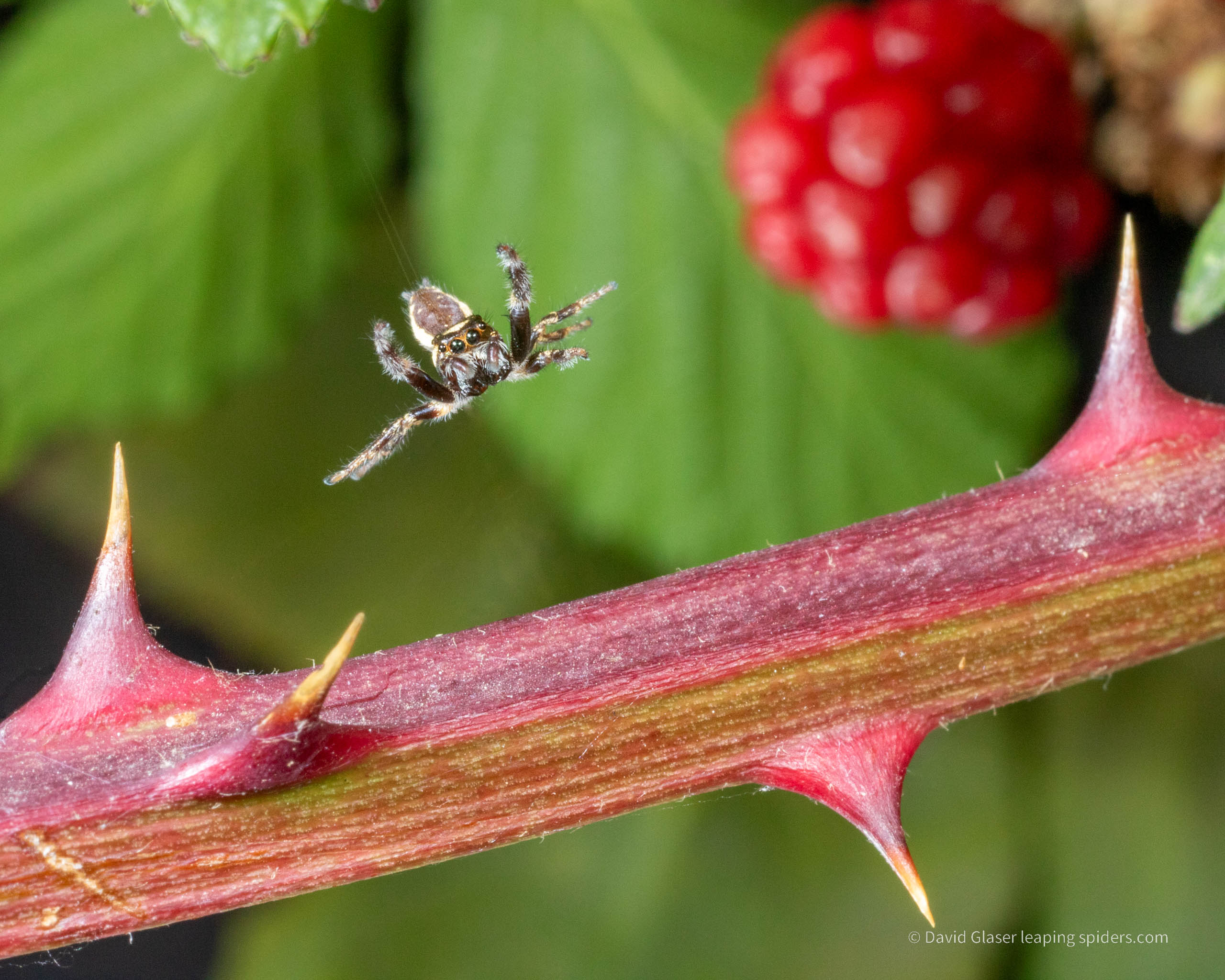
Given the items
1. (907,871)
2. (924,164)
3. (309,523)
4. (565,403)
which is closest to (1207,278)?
(907,871)

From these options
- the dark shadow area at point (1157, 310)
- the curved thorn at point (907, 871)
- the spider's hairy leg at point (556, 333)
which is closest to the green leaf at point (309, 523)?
the spider's hairy leg at point (556, 333)

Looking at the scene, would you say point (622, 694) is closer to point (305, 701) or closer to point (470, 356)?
point (305, 701)

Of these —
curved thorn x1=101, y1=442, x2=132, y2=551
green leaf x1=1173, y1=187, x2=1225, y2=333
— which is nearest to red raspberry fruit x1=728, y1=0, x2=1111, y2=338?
green leaf x1=1173, y1=187, x2=1225, y2=333

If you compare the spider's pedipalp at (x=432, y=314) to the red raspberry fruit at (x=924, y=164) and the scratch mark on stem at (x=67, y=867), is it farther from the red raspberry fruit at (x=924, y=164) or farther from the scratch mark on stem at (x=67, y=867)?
the scratch mark on stem at (x=67, y=867)

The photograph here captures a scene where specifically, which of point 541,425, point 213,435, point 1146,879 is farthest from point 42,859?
point 1146,879

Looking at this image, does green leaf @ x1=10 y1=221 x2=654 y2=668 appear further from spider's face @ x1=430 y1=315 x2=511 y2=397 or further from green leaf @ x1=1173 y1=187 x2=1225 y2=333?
green leaf @ x1=1173 y1=187 x2=1225 y2=333

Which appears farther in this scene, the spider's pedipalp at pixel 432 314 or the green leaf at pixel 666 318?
the green leaf at pixel 666 318
